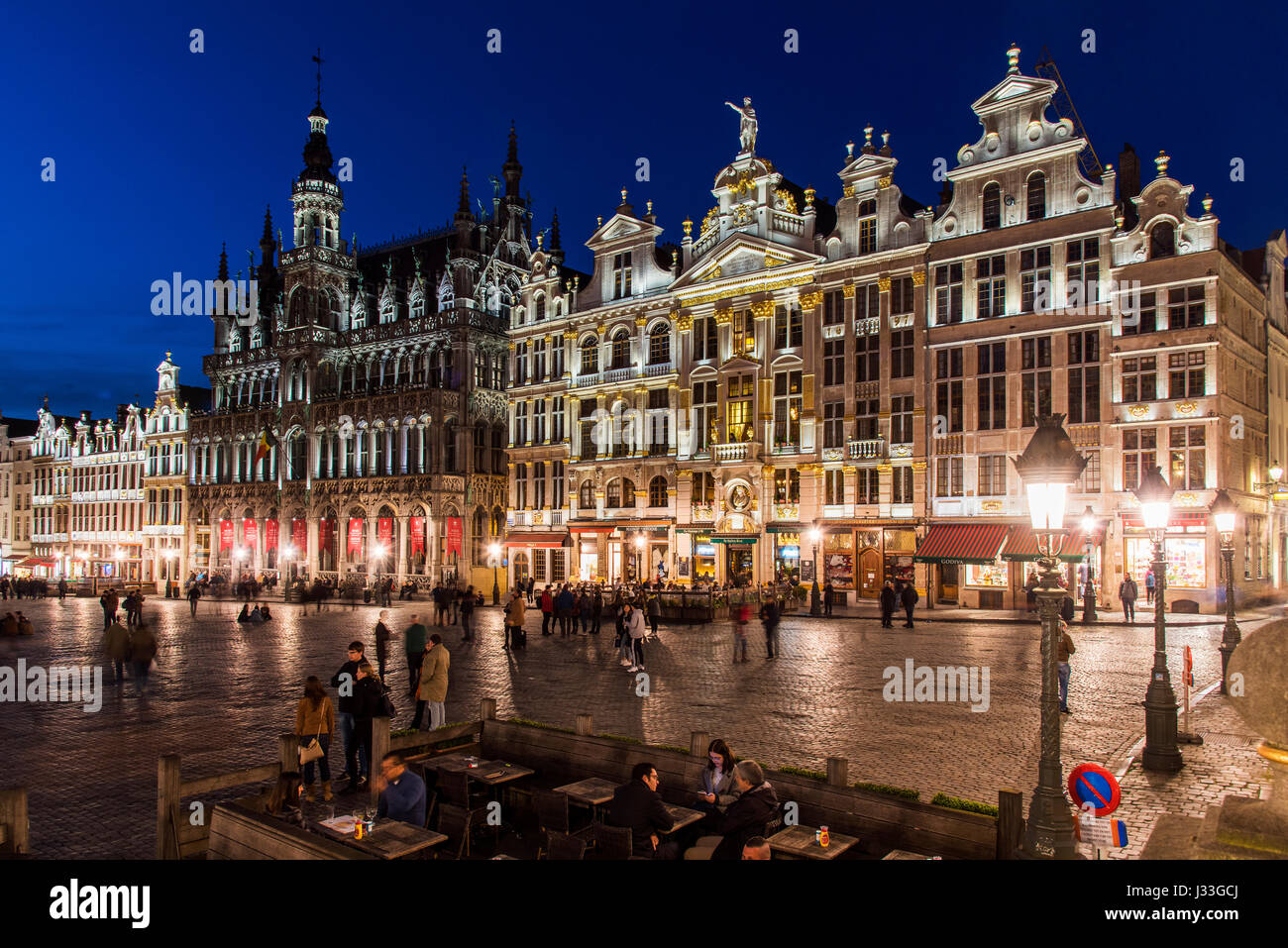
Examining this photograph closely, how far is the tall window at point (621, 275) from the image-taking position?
5081 cm

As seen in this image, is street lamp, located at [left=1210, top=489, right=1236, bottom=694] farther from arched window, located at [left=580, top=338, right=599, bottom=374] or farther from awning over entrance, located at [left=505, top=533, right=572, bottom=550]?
arched window, located at [left=580, top=338, right=599, bottom=374]

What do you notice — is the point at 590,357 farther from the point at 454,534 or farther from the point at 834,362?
the point at 454,534

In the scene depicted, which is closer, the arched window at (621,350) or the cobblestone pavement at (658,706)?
the cobblestone pavement at (658,706)

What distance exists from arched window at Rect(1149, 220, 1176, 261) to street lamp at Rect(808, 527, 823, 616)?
17653 mm

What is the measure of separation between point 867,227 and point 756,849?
39419mm

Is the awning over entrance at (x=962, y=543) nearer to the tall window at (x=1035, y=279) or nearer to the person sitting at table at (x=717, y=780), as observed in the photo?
the tall window at (x=1035, y=279)

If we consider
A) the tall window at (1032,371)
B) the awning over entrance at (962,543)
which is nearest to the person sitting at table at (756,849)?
the awning over entrance at (962,543)

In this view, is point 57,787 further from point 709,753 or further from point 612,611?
point 612,611

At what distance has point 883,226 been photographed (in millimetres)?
41375

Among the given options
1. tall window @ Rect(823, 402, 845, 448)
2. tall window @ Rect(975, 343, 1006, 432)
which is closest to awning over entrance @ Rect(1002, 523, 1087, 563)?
tall window @ Rect(975, 343, 1006, 432)

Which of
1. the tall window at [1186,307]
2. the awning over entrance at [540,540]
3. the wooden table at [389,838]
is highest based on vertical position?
the tall window at [1186,307]

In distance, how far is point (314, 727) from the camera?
11.3 m

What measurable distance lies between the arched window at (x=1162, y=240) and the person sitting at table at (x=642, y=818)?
35015mm
